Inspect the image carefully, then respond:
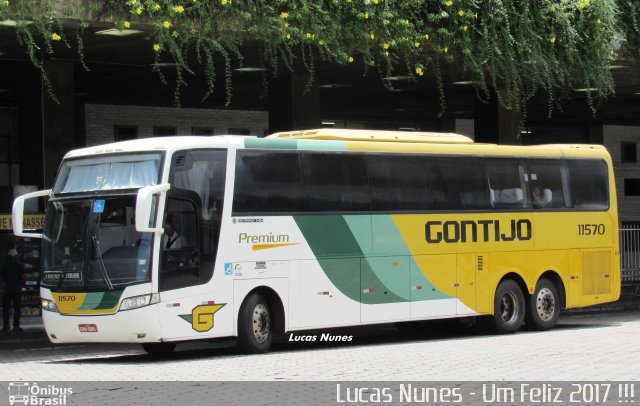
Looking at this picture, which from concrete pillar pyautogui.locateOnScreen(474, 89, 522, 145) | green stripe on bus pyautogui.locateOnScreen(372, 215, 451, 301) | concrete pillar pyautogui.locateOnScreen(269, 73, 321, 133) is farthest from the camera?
concrete pillar pyautogui.locateOnScreen(474, 89, 522, 145)

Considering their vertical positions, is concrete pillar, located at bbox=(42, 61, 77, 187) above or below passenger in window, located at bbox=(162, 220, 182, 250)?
above

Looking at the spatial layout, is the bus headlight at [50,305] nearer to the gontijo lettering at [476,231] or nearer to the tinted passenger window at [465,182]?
the gontijo lettering at [476,231]

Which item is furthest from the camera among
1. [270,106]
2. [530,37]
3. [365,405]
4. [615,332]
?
[270,106]

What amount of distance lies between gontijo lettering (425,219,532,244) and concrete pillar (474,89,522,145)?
10604mm

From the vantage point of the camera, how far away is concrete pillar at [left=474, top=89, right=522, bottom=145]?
110 feet

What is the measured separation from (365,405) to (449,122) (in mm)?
37499

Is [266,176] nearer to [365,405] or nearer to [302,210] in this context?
[302,210]

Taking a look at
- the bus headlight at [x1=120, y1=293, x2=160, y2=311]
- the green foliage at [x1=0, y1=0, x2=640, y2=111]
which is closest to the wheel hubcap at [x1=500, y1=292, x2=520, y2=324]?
the green foliage at [x1=0, y1=0, x2=640, y2=111]

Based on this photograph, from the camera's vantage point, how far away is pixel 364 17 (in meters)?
23.9

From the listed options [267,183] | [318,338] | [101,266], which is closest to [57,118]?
[318,338]

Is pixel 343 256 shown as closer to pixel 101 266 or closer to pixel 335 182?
pixel 335 182

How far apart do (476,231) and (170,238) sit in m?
6.61

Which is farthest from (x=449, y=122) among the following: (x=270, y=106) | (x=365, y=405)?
(x=365, y=405)

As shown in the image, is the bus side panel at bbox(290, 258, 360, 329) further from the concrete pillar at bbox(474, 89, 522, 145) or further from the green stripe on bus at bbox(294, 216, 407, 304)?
the concrete pillar at bbox(474, 89, 522, 145)
